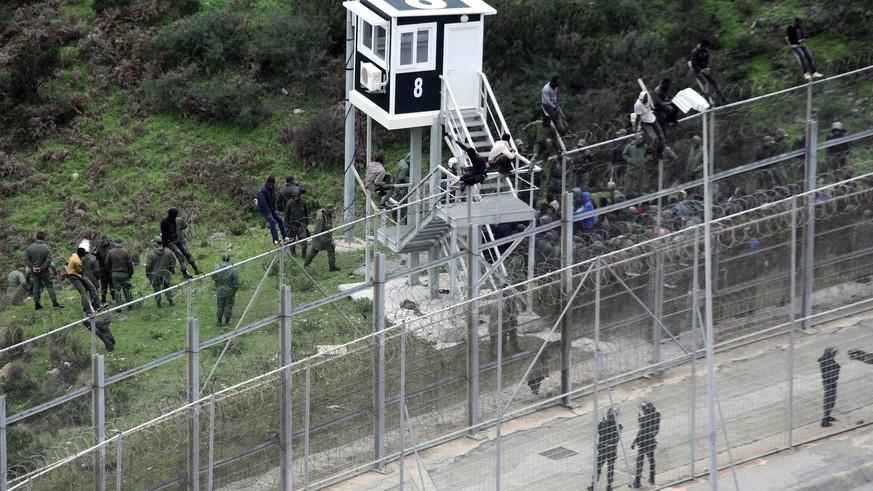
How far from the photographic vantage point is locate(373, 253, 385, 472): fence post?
62.7ft

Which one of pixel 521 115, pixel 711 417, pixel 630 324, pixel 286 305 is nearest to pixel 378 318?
pixel 286 305

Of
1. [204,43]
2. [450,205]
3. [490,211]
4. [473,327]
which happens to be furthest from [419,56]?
[204,43]

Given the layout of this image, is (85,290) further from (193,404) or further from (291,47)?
(291,47)

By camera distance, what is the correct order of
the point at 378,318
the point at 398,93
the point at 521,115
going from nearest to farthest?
the point at 378,318 < the point at 398,93 < the point at 521,115

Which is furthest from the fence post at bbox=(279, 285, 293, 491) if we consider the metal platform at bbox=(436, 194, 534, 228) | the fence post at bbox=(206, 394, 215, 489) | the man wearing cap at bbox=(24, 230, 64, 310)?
the man wearing cap at bbox=(24, 230, 64, 310)

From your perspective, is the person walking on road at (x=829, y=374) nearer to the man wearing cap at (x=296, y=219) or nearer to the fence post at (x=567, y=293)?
the fence post at (x=567, y=293)

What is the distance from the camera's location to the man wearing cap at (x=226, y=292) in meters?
20.2

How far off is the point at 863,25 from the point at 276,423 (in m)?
19.9

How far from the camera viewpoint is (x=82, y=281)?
2322 centimetres

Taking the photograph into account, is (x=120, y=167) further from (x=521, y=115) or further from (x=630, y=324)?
(x=630, y=324)

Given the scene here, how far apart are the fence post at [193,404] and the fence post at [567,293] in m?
4.59

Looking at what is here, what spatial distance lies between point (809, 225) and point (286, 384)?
7305 mm

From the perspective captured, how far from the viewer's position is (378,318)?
2011cm

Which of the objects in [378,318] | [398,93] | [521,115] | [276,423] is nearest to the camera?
[276,423]
